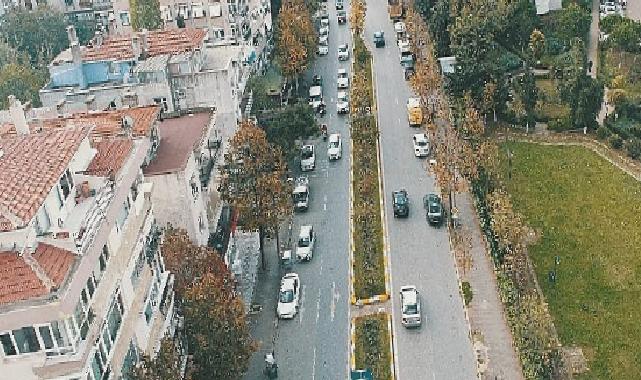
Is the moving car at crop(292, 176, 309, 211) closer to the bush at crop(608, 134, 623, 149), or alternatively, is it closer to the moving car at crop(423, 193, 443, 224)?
the moving car at crop(423, 193, 443, 224)

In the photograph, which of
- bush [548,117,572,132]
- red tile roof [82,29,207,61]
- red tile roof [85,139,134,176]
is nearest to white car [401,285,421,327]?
red tile roof [85,139,134,176]

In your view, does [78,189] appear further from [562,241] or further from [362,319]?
[562,241]

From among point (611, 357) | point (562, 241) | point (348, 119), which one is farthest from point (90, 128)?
point (348, 119)

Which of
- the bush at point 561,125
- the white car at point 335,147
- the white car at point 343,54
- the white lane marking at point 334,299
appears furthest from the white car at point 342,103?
the white lane marking at point 334,299

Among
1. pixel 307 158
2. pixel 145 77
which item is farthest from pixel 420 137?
pixel 145 77

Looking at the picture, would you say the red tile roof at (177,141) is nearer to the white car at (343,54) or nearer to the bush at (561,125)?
the bush at (561,125)

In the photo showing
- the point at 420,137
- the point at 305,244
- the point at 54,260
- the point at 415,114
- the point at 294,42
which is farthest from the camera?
the point at 294,42

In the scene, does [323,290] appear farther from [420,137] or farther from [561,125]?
[561,125]
